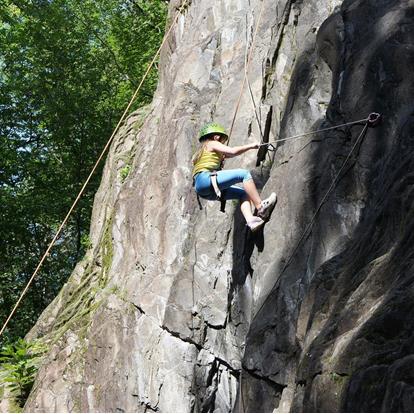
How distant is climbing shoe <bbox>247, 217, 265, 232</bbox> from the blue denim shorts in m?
0.39

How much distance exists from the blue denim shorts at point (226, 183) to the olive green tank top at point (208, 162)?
7 cm

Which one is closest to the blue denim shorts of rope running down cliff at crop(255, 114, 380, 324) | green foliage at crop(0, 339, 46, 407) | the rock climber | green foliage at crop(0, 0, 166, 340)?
the rock climber

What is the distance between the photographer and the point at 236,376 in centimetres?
1011

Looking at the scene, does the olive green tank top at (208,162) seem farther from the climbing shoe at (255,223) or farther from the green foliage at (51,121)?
the green foliage at (51,121)

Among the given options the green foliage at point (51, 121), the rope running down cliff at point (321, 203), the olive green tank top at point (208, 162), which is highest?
the green foliage at point (51, 121)

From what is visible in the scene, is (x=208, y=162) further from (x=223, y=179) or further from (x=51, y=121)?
(x=51, y=121)

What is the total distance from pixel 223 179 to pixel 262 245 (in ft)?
2.98

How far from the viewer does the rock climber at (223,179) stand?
919 cm

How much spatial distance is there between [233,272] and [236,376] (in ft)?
4.32

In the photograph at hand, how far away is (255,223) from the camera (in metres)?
9.23

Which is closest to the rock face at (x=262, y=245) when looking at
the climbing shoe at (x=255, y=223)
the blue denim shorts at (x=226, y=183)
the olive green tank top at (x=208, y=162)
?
the climbing shoe at (x=255, y=223)

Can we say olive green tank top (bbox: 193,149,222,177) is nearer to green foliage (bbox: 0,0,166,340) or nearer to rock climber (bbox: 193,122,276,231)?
rock climber (bbox: 193,122,276,231)

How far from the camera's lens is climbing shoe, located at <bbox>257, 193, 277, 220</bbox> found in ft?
29.8

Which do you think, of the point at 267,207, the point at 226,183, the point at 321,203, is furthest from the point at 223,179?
the point at 321,203
